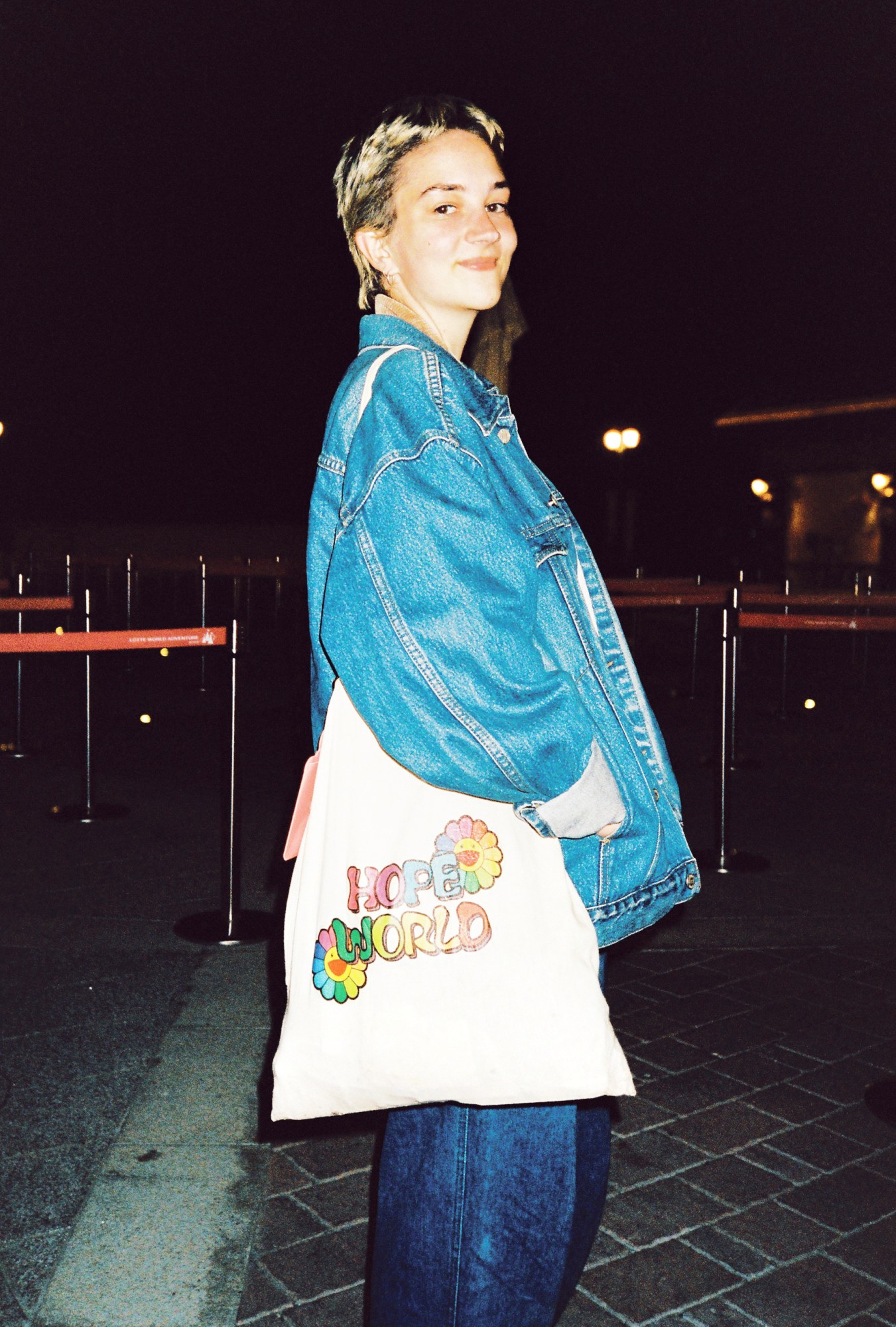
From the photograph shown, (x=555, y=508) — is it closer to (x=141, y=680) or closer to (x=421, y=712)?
(x=421, y=712)

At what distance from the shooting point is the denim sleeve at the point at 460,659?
1373 mm

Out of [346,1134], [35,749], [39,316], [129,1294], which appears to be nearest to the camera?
[129,1294]

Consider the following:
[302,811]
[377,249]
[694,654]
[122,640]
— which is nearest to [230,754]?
[122,640]

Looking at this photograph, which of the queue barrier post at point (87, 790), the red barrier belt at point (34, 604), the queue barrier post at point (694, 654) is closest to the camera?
the queue barrier post at point (87, 790)

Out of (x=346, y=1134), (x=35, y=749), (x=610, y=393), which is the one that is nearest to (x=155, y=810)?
(x=35, y=749)

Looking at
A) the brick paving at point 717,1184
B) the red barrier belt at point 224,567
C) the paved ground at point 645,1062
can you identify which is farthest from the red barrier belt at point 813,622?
the red barrier belt at point 224,567

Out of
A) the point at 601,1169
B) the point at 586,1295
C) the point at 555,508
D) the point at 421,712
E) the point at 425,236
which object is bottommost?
the point at 586,1295

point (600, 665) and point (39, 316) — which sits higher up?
point (39, 316)

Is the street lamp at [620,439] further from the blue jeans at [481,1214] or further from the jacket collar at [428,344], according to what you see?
the blue jeans at [481,1214]

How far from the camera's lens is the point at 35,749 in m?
8.47

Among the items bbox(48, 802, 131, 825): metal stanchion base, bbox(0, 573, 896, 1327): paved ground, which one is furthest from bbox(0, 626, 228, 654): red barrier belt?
bbox(48, 802, 131, 825): metal stanchion base

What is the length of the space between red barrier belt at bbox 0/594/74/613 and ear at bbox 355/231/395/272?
571cm

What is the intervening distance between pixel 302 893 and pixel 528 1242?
0.54m

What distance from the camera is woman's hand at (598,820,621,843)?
1.46 meters
